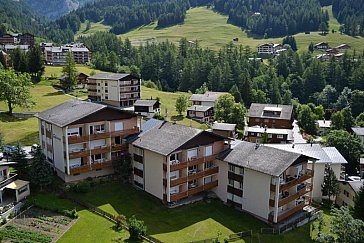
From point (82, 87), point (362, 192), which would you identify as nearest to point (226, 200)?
point (362, 192)

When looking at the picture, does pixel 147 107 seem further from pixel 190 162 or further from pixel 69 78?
pixel 190 162

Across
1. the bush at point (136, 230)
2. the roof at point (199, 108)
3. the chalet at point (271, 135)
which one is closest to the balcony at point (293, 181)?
the bush at point (136, 230)

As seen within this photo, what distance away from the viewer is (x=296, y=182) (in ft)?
149

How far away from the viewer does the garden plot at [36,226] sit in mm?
37125

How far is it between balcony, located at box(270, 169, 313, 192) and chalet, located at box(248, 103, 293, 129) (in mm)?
46984

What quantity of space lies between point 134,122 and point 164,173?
425 inches

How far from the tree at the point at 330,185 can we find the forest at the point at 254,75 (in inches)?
2594

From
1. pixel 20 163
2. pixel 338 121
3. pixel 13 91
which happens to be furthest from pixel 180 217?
pixel 338 121

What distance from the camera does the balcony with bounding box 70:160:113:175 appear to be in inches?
1880

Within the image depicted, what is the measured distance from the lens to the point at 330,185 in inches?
2137

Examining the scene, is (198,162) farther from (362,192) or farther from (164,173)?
(362,192)

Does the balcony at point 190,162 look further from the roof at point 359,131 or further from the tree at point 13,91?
the roof at point 359,131

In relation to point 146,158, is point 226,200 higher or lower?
lower

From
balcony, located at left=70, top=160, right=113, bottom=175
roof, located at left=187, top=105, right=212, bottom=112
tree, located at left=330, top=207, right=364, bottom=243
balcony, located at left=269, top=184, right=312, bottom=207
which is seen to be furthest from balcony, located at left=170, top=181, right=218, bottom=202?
roof, located at left=187, top=105, right=212, bottom=112
